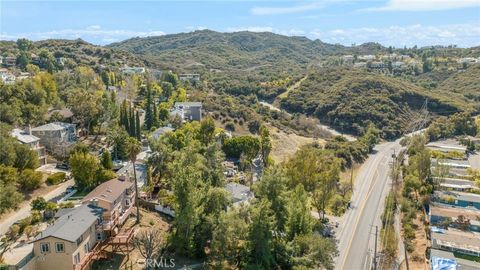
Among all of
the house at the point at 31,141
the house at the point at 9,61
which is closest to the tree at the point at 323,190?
the house at the point at 31,141

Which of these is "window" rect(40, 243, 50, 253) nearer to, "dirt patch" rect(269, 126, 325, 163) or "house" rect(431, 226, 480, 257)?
"house" rect(431, 226, 480, 257)

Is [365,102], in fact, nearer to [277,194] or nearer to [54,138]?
[277,194]

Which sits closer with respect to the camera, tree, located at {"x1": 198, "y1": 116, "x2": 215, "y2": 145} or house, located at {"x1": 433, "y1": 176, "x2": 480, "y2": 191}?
house, located at {"x1": 433, "y1": 176, "x2": 480, "y2": 191}

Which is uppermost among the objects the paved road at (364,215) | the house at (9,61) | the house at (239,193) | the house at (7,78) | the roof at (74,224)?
the house at (9,61)

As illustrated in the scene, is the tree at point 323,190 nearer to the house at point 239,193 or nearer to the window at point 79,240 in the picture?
the house at point 239,193

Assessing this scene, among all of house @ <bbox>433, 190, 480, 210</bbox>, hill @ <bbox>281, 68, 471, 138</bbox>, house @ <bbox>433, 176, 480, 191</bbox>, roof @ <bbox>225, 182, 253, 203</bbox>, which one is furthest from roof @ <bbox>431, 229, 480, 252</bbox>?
hill @ <bbox>281, 68, 471, 138</bbox>

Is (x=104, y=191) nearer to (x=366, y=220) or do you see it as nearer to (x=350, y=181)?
(x=366, y=220)

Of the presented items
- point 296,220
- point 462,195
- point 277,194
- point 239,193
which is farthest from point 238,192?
point 462,195
